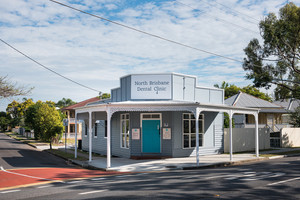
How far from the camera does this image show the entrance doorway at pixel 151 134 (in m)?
18.3

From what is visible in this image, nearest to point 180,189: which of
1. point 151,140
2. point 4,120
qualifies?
point 151,140

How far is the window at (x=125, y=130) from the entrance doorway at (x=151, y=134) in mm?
1140

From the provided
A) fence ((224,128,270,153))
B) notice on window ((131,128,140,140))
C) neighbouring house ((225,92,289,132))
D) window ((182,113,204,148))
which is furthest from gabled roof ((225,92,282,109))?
notice on window ((131,128,140,140))

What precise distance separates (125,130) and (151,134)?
1.79 metres

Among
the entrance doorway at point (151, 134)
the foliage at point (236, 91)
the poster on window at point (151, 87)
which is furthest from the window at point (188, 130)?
the foliage at point (236, 91)

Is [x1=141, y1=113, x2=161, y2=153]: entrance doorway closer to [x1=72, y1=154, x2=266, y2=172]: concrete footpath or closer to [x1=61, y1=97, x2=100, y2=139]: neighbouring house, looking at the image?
[x1=72, y1=154, x2=266, y2=172]: concrete footpath

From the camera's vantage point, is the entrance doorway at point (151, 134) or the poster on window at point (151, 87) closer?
the entrance doorway at point (151, 134)

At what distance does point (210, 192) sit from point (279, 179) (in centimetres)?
370

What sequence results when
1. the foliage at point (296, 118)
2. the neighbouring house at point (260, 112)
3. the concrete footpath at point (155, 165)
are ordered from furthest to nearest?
the neighbouring house at point (260, 112) < the foliage at point (296, 118) < the concrete footpath at point (155, 165)

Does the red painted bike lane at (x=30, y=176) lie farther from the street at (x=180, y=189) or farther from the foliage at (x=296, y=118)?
the foliage at (x=296, y=118)

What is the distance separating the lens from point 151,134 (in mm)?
18391

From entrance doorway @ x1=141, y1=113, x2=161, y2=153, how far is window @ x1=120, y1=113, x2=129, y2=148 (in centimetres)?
114

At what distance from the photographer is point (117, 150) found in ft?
64.8

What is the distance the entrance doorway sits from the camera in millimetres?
18344
